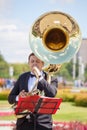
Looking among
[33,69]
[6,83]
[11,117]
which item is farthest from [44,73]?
[6,83]

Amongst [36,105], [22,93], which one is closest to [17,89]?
[22,93]

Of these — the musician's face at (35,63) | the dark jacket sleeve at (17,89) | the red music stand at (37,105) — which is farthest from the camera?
the dark jacket sleeve at (17,89)

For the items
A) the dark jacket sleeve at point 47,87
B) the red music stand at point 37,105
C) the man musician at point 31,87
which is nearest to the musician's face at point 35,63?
the man musician at point 31,87

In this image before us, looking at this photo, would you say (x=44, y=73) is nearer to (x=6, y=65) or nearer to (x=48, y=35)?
(x=48, y=35)

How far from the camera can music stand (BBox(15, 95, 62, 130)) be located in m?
4.90

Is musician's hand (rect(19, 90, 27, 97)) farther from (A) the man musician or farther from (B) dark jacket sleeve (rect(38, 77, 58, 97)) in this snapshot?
(B) dark jacket sleeve (rect(38, 77, 58, 97))

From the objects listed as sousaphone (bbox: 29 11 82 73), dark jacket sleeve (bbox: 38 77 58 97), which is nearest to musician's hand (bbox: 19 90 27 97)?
dark jacket sleeve (bbox: 38 77 58 97)

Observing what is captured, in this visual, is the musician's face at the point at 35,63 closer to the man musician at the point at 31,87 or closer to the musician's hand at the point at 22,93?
the man musician at the point at 31,87

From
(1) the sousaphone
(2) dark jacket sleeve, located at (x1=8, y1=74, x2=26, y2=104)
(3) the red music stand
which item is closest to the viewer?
(3) the red music stand

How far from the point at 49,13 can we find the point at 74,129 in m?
2.05

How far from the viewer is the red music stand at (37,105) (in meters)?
4.90

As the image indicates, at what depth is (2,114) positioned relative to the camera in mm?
15086

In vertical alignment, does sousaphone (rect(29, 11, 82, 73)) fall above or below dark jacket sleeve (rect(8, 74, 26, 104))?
above

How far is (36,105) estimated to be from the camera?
4.95 metres
